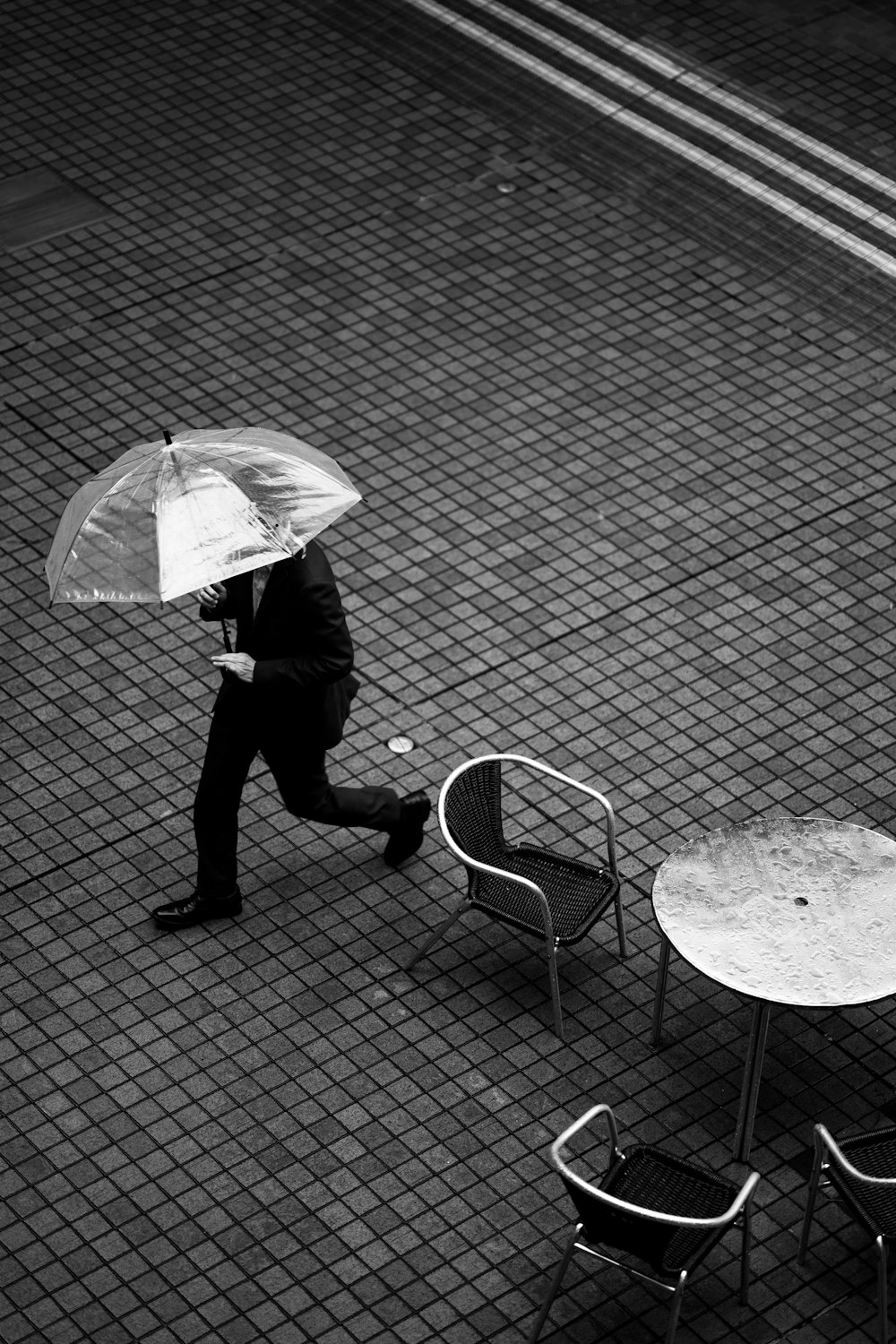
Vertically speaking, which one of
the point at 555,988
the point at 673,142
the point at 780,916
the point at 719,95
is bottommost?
the point at 555,988

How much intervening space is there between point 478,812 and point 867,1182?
201cm

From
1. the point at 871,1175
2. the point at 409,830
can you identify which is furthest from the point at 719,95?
the point at 871,1175

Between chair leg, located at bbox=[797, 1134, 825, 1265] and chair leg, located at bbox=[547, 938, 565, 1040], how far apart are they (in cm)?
110

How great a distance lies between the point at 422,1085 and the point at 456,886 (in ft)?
3.20

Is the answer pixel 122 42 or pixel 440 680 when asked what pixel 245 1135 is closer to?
pixel 440 680

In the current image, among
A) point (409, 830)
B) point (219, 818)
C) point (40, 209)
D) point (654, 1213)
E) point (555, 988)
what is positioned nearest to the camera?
point (654, 1213)

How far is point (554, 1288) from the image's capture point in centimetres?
593

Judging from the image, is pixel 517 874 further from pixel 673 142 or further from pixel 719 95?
pixel 719 95

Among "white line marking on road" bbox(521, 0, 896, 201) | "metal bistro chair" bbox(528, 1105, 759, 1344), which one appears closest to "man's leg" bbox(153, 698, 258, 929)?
"metal bistro chair" bbox(528, 1105, 759, 1344)

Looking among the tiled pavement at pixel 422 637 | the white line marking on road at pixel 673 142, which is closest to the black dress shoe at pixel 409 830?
the tiled pavement at pixel 422 637

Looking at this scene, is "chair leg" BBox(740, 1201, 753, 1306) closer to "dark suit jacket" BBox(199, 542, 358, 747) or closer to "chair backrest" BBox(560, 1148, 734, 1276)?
"chair backrest" BBox(560, 1148, 734, 1276)

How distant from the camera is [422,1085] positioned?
6848 mm

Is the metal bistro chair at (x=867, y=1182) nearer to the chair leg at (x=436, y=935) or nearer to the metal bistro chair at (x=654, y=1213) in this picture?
the metal bistro chair at (x=654, y=1213)

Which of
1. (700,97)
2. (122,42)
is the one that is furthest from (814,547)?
(122,42)
